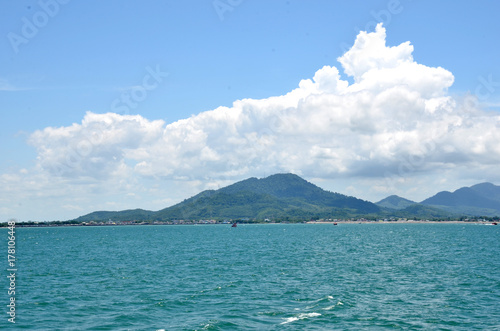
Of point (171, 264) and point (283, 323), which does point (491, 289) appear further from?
point (171, 264)

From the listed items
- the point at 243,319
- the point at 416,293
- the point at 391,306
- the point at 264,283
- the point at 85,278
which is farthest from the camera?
the point at 85,278

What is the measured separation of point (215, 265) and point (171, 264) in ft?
33.3

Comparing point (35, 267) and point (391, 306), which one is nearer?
point (391, 306)

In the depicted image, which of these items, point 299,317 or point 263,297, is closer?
point 299,317

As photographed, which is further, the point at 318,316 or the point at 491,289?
the point at 491,289

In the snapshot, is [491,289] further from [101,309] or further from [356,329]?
[101,309]

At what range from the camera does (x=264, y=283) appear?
61031 millimetres

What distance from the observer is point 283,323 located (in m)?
39.9

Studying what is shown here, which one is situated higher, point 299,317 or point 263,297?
point 263,297

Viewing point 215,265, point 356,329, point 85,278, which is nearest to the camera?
point 356,329

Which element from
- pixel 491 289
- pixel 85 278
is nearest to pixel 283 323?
pixel 491 289

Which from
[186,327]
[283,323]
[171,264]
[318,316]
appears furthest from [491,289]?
[171,264]

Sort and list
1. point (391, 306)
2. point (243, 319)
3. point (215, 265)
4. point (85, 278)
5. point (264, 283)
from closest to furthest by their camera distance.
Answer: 1. point (243, 319)
2. point (391, 306)
3. point (264, 283)
4. point (85, 278)
5. point (215, 265)

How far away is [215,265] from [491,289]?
49.6m
